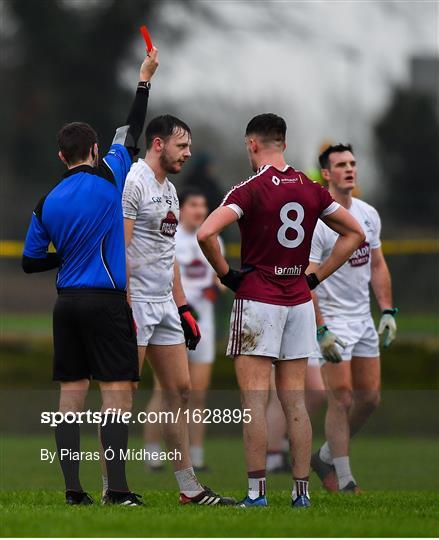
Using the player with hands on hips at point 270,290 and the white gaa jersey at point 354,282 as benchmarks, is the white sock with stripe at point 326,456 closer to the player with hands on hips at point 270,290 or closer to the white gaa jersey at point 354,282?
the white gaa jersey at point 354,282

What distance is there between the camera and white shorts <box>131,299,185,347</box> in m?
8.41

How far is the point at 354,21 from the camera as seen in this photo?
32312 mm

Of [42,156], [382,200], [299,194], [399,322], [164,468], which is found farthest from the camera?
[42,156]

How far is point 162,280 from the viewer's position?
8.53 meters

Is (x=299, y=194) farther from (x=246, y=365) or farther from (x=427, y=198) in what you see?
(x=427, y=198)

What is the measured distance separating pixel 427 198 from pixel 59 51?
9628mm

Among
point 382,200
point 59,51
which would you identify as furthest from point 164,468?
point 59,51

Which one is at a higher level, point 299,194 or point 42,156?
point 42,156

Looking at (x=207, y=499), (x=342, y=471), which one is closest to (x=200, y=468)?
(x=342, y=471)

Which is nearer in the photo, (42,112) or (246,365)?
(246,365)

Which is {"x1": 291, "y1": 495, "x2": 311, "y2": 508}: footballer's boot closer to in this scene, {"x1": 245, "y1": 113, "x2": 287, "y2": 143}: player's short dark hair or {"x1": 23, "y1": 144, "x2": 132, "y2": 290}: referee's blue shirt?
{"x1": 23, "y1": 144, "x2": 132, "y2": 290}: referee's blue shirt

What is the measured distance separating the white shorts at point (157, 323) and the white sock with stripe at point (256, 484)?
3.23 feet

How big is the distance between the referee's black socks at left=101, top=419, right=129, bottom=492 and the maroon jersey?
1.00 m

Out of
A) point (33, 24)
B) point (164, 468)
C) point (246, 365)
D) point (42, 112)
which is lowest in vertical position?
point (164, 468)
